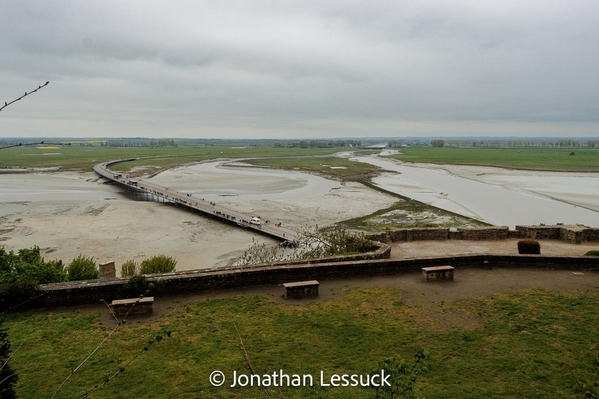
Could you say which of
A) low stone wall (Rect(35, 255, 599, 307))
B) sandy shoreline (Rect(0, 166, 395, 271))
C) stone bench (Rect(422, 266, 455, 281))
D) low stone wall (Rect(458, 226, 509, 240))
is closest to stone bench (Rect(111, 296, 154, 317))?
low stone wall (Rect(35, 255, 599, 307))

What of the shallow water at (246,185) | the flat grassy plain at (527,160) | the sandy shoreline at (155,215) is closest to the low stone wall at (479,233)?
the sandy shoreline at (155,215)

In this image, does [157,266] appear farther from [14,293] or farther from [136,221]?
[136,221]

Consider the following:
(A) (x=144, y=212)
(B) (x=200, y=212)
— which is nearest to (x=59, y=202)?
(A) (x=144, y=212)

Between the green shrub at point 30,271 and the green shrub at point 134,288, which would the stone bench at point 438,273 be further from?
the green shrub at point 30,271

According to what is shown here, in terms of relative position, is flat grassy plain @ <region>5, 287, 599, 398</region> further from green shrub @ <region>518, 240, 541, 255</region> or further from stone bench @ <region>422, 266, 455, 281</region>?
green shrub @ <region>518, 240, 541, 255</region>

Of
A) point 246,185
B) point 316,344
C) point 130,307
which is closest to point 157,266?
point 130,307

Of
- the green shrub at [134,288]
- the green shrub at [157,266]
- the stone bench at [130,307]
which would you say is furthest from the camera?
the green shrub at [157,266]

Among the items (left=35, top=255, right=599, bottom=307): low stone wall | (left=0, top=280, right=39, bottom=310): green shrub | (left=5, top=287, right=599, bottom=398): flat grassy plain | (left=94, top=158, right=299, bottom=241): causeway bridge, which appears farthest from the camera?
(left=94, top=158, right=299, bottom=241): causeway bridge
